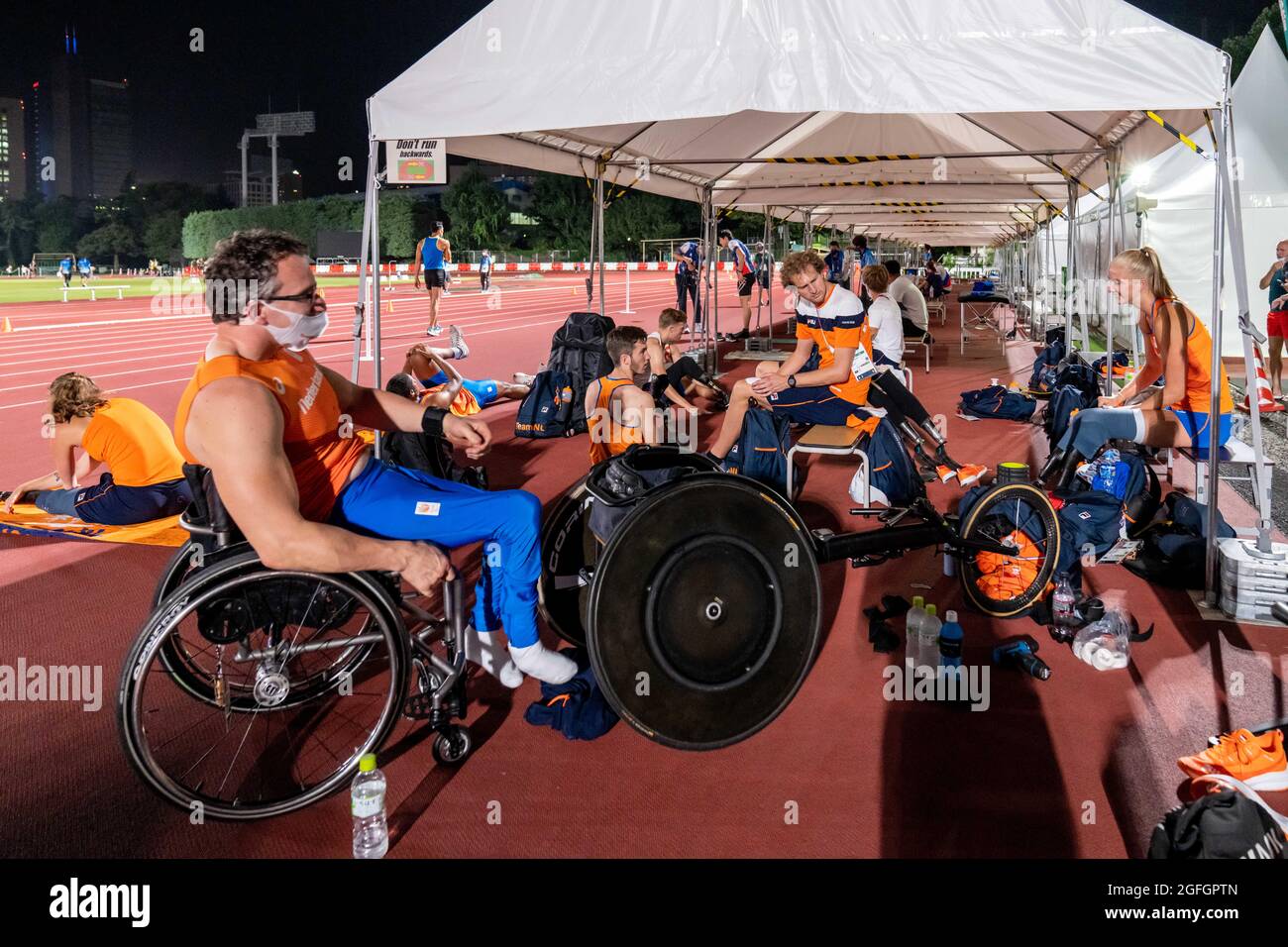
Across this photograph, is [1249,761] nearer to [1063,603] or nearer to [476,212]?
[1063,603]

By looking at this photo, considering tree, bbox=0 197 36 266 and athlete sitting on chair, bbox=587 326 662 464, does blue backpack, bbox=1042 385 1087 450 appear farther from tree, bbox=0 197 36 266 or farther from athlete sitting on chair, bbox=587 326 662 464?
tree, bbox=0 197 36 266

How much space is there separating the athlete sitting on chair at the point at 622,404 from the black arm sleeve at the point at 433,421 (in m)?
2.05

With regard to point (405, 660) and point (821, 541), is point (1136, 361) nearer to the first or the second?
point (821, 541)

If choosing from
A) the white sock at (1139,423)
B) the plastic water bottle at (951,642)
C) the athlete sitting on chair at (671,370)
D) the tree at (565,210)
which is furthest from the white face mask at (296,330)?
the tree at (565,210)

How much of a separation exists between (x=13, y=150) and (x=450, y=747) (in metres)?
130

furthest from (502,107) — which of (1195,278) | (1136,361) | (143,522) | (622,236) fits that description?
(622,236)

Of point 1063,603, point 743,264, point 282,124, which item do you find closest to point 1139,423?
point 1063,603

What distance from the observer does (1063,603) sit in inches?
169

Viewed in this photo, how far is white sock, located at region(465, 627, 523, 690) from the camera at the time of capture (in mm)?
3299

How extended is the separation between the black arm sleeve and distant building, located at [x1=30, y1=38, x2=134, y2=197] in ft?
378

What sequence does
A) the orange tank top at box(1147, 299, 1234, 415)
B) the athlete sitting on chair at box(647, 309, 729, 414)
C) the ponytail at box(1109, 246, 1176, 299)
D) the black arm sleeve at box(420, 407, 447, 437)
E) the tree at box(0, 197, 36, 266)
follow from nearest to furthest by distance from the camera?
the black arm sleeve at box(420, 407, 447, 437) → the orange tank top at box(1147, 299, 1234, 415) → the ponytail at box(1109, 246, 1176, 299) → the athlete sitting on chair at box(647, 309, 729, 414) → the tree at box(0, 197, 36, 266)

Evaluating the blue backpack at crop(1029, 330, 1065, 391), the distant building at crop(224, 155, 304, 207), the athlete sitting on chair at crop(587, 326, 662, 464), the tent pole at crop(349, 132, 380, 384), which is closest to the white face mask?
the tent pole at crop(349, 132, 380, 384)

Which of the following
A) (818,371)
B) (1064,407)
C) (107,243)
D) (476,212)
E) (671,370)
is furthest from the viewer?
(107,243)
